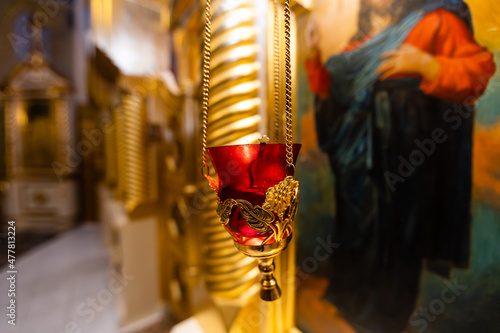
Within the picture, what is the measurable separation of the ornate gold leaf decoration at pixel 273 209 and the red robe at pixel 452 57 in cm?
43

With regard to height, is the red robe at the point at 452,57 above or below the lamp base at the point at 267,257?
above

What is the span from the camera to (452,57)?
557 mm

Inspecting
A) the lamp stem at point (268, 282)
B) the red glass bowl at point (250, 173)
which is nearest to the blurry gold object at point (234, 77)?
the red glass bowl at point (250, 173)

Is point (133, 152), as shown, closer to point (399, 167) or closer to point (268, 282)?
point (268, 282)

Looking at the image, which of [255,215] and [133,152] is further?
[133,152]

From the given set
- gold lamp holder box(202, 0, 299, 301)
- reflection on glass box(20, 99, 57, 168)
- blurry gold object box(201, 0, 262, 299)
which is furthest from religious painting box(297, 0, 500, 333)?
reflection on glass box(20, 99, 57, 168)

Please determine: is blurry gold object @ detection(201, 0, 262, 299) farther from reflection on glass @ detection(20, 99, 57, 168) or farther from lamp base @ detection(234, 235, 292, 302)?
reflection on glass @ detection(20, 99, 57, 168)

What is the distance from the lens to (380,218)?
0.71 meters

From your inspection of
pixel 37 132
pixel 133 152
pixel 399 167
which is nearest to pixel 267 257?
pixel 399 167

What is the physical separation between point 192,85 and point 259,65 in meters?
1.03

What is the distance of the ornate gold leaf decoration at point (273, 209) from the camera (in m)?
0.49

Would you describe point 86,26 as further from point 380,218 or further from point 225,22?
point 380,218

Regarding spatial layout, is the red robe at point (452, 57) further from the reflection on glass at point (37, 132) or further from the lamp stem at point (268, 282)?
the reflection on glass at point (37, 132)

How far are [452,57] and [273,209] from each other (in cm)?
55
